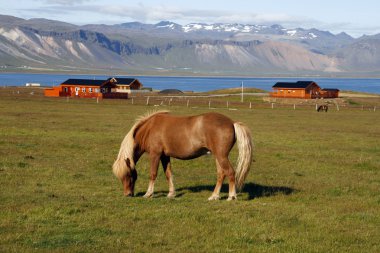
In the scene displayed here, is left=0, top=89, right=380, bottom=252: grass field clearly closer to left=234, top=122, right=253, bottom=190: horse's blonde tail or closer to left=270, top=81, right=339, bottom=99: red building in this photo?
left=234, top=122, right=253, bottom=190: horse's blonde tail

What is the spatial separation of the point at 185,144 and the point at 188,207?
76.9 inches

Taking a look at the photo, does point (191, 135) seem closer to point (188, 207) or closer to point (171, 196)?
point (171, 196)

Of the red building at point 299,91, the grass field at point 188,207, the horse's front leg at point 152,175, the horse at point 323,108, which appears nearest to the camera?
the grass field at point 188,207

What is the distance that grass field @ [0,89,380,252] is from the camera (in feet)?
36.6

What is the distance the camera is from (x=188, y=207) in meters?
14.5

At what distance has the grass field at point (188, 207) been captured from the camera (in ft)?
36.6

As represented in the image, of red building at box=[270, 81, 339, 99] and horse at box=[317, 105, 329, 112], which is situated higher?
horse at box=[317, 105, 329, 112]

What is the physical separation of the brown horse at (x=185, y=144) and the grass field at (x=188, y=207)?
600 mm

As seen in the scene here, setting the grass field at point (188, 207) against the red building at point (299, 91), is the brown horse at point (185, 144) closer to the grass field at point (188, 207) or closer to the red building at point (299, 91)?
the grass field at point (188, 207)

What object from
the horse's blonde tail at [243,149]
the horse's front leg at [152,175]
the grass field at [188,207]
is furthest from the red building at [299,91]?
the horse's blonde tail at [243,149]

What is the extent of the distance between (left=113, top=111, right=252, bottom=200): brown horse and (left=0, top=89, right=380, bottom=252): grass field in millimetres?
600

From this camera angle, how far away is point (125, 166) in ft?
52.2


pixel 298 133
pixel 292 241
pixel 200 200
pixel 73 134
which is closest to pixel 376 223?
pixel 292 241

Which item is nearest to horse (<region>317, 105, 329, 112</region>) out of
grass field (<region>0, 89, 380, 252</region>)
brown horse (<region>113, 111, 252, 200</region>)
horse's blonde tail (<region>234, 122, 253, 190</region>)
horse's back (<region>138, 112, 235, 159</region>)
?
grass field (<region>0, 89, 380, 252</region>)
